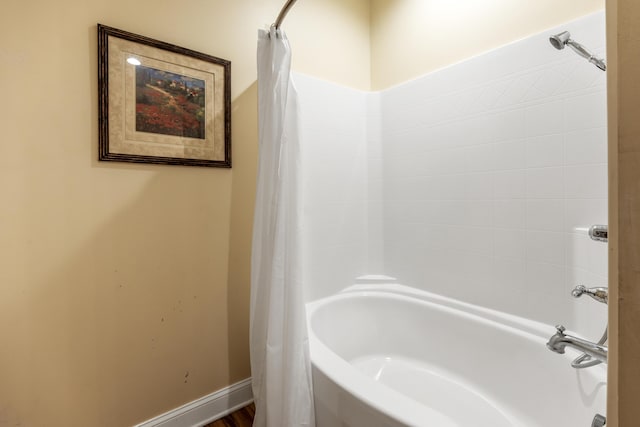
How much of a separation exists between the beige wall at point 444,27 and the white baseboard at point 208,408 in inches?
78.4

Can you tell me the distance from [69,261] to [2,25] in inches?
32.1

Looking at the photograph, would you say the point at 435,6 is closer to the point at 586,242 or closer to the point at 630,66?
the point at 586,242

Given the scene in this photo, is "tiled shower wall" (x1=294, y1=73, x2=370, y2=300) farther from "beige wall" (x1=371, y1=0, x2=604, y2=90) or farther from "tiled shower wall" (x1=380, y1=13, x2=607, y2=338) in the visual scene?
"beige wall" (x1=371, y1=0, x2=604, y2=90)

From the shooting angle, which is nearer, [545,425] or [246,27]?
[545,425]

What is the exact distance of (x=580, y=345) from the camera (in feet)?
2.89

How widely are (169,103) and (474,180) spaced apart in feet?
4.90

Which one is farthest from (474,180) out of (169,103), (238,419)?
(238,419)

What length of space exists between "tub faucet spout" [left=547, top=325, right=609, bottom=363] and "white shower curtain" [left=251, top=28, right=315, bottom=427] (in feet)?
2.74

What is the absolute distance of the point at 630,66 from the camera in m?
0.30

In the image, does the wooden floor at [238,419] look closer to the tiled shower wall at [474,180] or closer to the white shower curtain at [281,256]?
the white shower curtain at [281,256]

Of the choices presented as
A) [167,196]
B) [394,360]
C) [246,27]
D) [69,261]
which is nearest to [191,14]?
[246,27]

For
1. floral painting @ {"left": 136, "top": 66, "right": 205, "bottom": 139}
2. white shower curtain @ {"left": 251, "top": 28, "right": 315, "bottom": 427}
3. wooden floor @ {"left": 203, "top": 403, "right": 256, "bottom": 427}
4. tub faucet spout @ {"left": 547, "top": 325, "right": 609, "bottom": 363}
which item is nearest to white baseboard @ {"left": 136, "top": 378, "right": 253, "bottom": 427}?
wooden floor @ {"left": 203, "top": 403, "right": 256, "bottom": 427}

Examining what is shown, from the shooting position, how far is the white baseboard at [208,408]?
4.31 feet

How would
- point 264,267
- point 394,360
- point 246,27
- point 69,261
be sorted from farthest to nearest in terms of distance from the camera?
1. point 394,360
2. point 246,27
3. point 264,267
4. point 69,261
